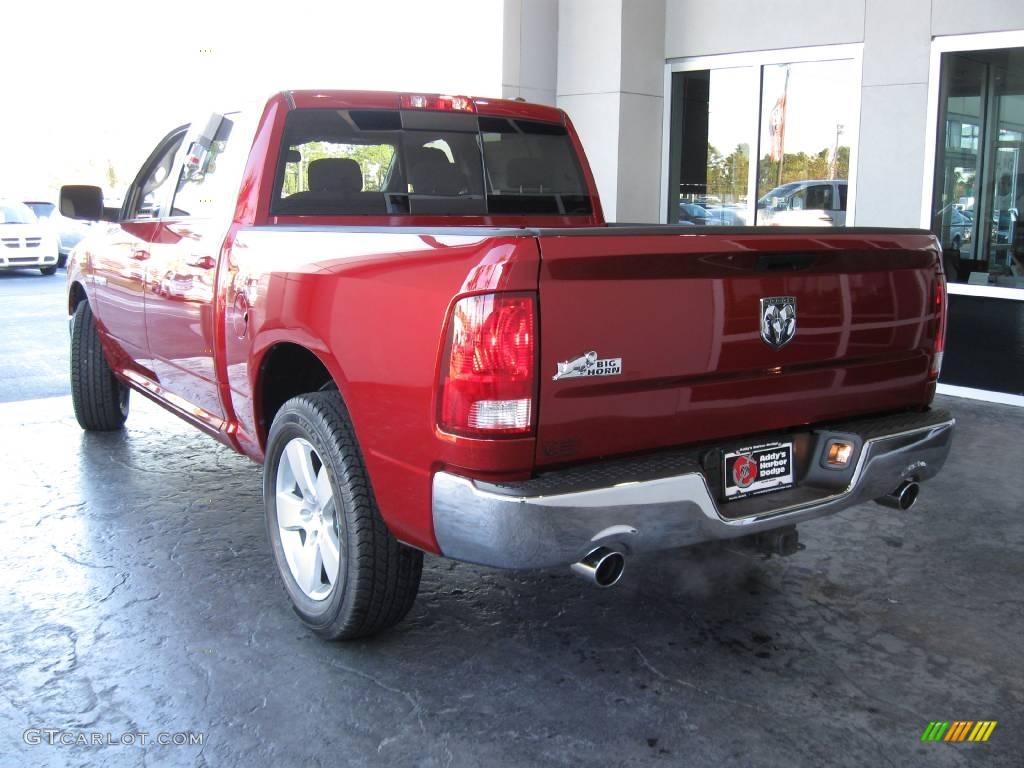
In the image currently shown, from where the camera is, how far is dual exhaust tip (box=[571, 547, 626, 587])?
2.90 meters

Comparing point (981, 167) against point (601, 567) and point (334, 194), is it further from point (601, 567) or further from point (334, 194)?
point (601, 567)

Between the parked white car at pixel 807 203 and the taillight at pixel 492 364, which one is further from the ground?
the parked white car at pixel 807 203

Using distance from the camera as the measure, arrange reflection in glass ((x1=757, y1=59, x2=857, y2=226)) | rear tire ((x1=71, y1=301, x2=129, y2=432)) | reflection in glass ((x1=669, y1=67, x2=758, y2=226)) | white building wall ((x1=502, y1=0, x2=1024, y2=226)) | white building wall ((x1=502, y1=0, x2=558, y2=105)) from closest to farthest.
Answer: rear tire ((x1=71, y1=301, x2=129, y2=432)), white building wall ((x1=502, y1=0, x2=1024, y2=226)), reflection in glass ((x1=757, y1=59, x2=857, y2=226)), reflection in glass ((x1=669, y1=67, x2=758, y2=226)), white building wall ((x1=502, y1=0, x2=558, y2=105))

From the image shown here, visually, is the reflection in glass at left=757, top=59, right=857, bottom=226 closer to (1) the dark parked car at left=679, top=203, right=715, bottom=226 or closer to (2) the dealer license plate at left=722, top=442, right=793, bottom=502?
(1) the dark parked car at left=679, top=203, right=715, bottom=226

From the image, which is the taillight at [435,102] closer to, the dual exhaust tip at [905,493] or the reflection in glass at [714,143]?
the dual exhaust tip at [905,493]

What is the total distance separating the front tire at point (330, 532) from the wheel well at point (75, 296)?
3.22m

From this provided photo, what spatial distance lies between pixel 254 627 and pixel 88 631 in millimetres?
589

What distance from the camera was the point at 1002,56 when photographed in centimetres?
776

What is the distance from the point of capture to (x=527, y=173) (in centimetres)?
504

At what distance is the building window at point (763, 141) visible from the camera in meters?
8.98

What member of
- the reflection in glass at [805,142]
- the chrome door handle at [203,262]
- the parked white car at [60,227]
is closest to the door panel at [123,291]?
the chrome door handle at [203,262]

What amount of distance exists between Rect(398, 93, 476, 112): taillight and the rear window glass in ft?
0.11

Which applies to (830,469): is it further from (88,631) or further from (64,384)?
(64,384)

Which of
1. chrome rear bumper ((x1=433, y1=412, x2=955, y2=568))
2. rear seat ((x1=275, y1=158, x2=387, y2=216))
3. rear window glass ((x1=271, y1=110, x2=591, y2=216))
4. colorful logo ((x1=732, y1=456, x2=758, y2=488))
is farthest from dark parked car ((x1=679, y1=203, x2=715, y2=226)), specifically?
chrome rear bumper ((x1=433, y1=412, x2=955, y2=568))
